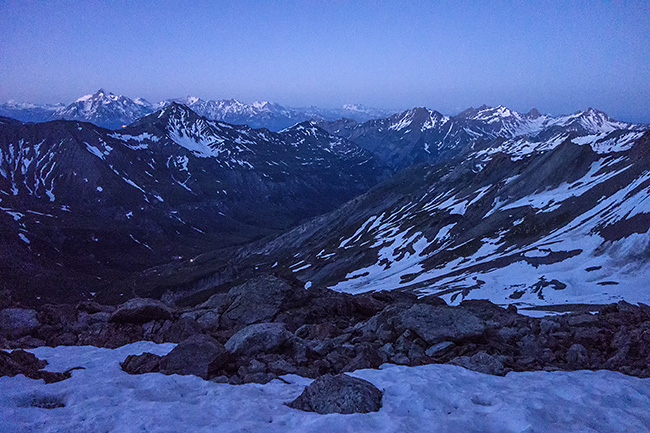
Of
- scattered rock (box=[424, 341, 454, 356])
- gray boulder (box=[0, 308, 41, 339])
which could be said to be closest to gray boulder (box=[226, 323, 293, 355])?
scattered rock (box=[424, 341, 454, 356])

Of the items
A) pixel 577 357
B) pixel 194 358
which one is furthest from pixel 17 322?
pixel 577 357

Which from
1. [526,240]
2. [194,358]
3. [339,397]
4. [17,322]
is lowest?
[526,240]

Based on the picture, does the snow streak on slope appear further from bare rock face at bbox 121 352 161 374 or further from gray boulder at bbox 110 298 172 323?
bare rock face at bbox 121 352 161 374

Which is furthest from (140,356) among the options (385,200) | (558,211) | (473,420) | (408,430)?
(385,200)

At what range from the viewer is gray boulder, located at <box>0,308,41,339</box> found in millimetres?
14750

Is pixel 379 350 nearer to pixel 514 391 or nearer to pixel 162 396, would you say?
pixel 514 391

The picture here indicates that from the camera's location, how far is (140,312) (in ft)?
56.8

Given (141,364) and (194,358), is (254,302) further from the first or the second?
(141,364)

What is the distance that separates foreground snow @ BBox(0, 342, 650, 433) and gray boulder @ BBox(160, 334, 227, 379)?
56 cm

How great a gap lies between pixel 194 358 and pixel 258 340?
2.39 metres

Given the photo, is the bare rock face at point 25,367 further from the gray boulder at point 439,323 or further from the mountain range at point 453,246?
the mountain range at point 453,246

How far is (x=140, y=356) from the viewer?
12258mm

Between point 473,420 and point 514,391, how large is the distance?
2.59 m

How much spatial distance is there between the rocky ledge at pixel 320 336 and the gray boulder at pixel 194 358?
0.03 meters
